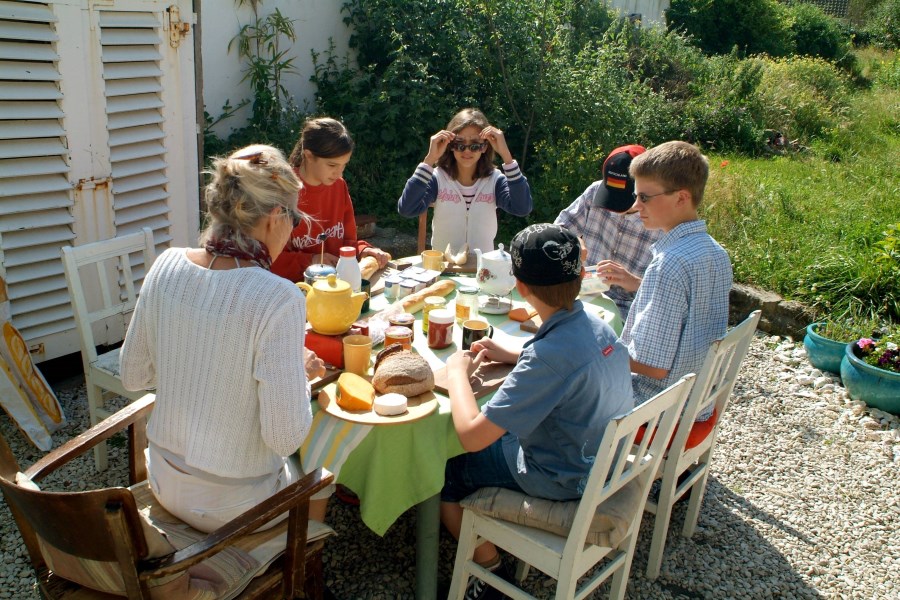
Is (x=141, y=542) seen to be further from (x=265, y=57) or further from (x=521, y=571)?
(x=265, y=57)

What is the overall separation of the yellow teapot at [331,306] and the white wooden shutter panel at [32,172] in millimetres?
1956

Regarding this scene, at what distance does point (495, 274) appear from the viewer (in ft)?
10.3

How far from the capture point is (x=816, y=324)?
5.14 meters

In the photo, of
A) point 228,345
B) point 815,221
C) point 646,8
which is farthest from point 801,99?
point 228,345

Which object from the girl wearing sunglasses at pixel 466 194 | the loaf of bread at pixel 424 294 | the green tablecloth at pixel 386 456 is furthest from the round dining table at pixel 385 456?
the girl wearing sunglasses at pixel 466 194

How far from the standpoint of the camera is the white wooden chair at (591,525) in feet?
7.19

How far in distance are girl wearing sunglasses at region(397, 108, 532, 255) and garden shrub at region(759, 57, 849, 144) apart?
23.2 ft

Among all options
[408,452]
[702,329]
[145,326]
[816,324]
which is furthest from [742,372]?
[145,326]

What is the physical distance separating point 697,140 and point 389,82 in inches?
175

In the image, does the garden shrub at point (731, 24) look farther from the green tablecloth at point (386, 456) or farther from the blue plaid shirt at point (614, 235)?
the green tablecloth at point (386, 456)

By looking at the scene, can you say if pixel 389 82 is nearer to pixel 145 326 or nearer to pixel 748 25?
pixel 145 326

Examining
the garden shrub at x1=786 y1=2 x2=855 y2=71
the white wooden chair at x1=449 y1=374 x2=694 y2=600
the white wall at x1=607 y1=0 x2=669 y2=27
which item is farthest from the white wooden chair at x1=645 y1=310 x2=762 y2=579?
the garden shrub at x1=786 y1=2 x2=855 y2=71

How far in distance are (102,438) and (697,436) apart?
2243 mm

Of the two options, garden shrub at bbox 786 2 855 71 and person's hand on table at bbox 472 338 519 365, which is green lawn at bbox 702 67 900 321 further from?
garden shrub at bbox 786 2 855 71
